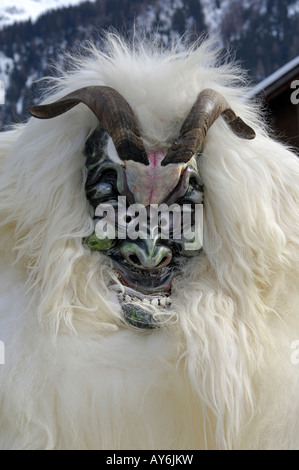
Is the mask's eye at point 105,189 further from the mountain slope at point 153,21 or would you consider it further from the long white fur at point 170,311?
the mountain slope at point 153,21

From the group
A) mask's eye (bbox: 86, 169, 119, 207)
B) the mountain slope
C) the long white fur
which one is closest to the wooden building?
the long white fur

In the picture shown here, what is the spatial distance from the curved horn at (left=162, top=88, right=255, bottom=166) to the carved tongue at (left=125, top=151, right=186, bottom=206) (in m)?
0.02

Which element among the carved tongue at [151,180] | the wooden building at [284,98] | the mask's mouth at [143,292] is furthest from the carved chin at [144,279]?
the wooden building at [284,98]

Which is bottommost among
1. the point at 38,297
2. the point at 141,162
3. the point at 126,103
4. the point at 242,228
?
the point at 38,297

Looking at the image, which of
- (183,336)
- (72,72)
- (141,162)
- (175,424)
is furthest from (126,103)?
(175,424)

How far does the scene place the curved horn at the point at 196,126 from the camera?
1.20m

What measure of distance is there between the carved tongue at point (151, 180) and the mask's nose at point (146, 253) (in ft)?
0.28

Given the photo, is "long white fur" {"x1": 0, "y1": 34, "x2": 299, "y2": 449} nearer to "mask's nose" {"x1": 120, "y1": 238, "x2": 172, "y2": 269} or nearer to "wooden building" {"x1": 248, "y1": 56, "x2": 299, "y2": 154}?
"mask's nose" {"x1": 120, "y1": 238, "x2": 172, "y2": 269}

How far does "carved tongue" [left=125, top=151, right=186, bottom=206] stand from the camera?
48.1 inches

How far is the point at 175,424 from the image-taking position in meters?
1.15

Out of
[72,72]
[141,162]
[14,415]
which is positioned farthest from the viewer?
[72,72]

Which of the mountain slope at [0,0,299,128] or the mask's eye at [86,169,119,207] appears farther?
the mountain slope at [0,0,299,128]
